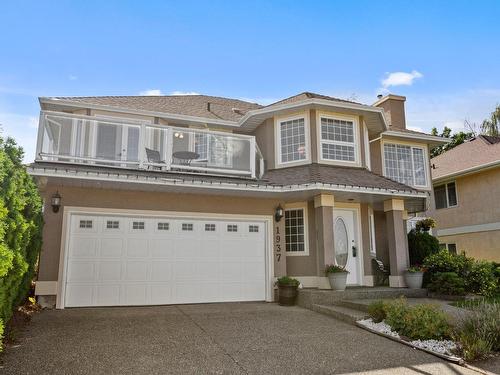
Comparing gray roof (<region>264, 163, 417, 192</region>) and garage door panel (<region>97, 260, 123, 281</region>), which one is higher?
gray roof (<region>264, 163, 417, 192</region>)

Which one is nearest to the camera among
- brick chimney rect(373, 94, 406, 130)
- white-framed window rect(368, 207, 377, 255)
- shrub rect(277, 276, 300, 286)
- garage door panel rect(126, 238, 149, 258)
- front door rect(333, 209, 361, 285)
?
garage door panel rect(126, 238, 149, 258)

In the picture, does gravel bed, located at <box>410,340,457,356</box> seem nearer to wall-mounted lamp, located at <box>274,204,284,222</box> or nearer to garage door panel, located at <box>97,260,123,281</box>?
wall-mounted lamp, located at <box>274,204,284,222</box>

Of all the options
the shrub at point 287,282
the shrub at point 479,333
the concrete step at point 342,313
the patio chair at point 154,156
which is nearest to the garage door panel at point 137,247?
the patio chair at point 154,156

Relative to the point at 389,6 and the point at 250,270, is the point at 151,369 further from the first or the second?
the point at 389,6

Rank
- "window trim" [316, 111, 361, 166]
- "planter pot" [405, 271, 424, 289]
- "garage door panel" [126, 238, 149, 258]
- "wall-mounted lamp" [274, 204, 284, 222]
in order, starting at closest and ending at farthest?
"garage door panel" [126, 238, 149, 258] → "planter pot" [405, 271, 424, 289] → "wall-mounted lamp" [274, 204, 284, 222] → "window trim" [316, 111, 361, 166]

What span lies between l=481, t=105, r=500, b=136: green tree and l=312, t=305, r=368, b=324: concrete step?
83.3 ft

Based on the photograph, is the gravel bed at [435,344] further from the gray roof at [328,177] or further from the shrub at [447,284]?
the gray roof at [328,177]

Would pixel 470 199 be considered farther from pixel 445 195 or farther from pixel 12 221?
pixel 12 221

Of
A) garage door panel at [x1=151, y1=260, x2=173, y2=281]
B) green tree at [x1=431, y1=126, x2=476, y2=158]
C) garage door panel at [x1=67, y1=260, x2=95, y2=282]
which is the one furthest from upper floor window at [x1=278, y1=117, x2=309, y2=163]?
green tree at [x1=431, y1=126, x2=476, y2=158]

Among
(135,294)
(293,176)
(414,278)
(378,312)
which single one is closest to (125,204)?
(135,294)

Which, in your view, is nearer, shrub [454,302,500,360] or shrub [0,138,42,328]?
shrub [0,138,42,328]

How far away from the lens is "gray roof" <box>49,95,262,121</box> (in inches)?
459

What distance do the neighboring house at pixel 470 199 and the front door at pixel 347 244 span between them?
793cm

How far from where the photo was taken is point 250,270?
1011 cm
